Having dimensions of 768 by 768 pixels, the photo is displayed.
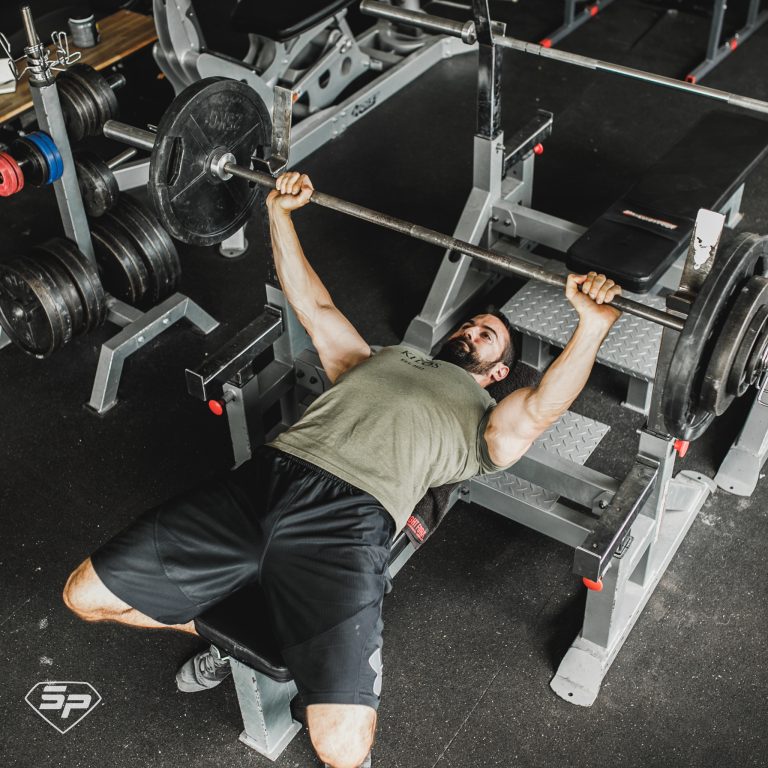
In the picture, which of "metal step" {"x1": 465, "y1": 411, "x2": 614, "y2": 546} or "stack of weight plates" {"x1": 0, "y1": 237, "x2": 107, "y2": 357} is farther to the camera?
"stack of weight plates" {"x1": 0, "y1": 237, "x2": 107, "y2": 357}

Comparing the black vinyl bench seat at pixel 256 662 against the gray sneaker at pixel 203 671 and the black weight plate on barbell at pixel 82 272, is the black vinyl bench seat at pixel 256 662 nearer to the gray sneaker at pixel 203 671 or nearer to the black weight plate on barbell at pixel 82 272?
the gray sneaker at pixel 203 671

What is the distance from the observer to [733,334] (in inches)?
65.3

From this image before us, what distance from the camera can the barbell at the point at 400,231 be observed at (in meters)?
1.64

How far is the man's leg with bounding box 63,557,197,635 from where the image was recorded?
1933mm

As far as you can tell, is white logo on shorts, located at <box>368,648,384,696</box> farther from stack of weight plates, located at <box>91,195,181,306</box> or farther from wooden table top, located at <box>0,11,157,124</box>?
wooden table top, located at <box>0,11,157,124</box>

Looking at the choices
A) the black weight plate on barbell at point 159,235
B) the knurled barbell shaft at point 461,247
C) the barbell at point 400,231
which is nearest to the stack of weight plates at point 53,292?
the black weight plate on barbell at point 159,235

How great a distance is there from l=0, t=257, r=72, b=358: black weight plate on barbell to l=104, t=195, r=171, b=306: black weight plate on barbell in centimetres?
29

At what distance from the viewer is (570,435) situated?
8.83 ft

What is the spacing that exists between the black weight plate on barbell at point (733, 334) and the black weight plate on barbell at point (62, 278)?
5.92 feet

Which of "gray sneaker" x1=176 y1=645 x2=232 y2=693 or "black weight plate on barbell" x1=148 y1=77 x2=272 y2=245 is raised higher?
"black weight plate on barbell" x1=148 y1=77 x2=272 y2=245

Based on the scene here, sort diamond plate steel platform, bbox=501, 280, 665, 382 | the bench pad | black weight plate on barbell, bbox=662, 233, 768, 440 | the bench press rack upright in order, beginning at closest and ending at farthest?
black weight plate on barbell, bbox=662, 233, 768, 440, the bench pad, the bench press rack upright, diamond plate steel platform, bbox=501, 280, 665, 382

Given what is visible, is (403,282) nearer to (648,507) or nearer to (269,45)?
(269,45)

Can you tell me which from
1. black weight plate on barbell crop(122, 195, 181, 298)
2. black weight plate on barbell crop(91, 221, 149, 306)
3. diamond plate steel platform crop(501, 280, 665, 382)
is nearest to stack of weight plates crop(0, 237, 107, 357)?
black weight plate on barbell crop(91, 221, 149, 306)

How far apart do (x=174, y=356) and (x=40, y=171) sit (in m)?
0.70
